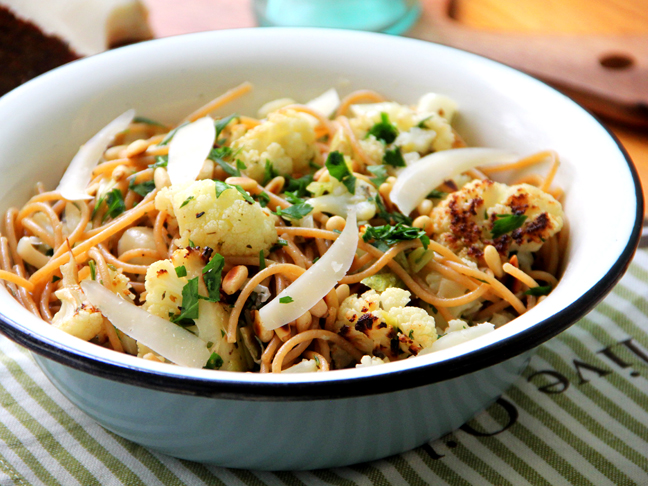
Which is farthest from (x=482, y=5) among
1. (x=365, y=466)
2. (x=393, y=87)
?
(x=365, y=466)

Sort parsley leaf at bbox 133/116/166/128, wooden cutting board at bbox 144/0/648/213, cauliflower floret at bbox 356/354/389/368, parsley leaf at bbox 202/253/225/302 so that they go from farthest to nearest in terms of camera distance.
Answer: wooden cutting board at bbox 144/0/648/213
parsley leaf at bbox 133/116/166/128
parsley leaf at bbox 202/253/225/302
cauliflower floret at bbox 356/354/389/368

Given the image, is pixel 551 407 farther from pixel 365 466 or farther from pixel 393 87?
pixel 393 87

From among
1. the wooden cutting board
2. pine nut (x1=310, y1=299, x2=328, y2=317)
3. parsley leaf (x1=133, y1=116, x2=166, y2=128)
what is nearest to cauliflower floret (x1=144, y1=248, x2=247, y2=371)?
pine nut (x1=310, y1=299, x2=328, y2=317)

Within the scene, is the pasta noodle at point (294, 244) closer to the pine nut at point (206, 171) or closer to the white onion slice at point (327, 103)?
the pine nut at point (206, 171)

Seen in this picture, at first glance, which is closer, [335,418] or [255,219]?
[335,418]

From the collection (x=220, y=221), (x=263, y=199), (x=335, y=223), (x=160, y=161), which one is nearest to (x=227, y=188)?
(x=220, y=221)

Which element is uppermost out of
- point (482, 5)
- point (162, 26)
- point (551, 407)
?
point (162, 26)

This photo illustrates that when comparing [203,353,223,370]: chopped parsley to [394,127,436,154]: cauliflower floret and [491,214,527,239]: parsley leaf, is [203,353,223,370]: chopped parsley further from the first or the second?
[394,127,436,154]: cauliflower floret
